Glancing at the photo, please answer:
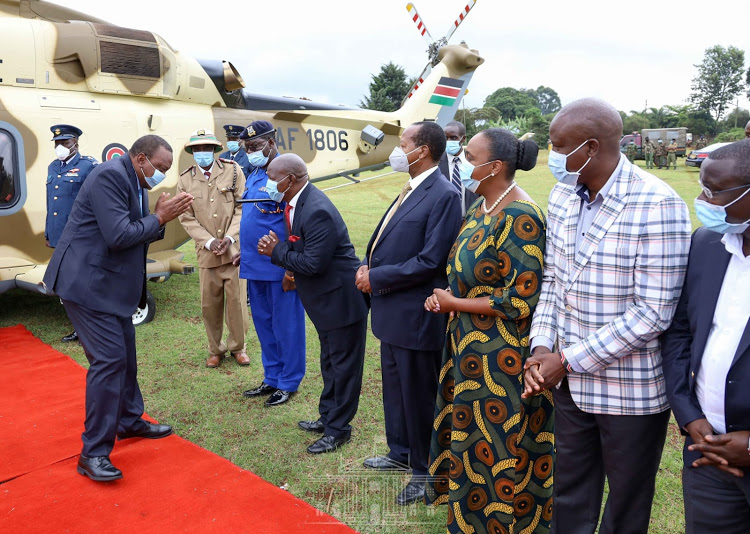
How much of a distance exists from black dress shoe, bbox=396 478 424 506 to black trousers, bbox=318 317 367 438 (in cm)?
73

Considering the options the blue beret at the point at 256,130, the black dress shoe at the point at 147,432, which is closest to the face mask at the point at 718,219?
the black dress shoe at the point at 147,432

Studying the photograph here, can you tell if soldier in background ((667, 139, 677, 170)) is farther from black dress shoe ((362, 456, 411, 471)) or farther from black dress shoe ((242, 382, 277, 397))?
black dress shoe ((362, 456, 411, 471))

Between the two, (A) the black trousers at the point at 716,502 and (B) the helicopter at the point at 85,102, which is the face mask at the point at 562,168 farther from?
(B) the helicopter at the point at 85,102

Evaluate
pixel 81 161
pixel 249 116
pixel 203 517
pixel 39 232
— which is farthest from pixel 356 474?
pixel 249 116

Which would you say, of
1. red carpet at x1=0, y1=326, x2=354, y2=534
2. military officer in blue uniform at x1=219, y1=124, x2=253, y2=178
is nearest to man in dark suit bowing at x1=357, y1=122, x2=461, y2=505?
red carpet at x1=0, y1=326, x2=354, y2=534

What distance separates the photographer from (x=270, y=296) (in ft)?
14.3

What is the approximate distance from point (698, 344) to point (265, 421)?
9.89 ft

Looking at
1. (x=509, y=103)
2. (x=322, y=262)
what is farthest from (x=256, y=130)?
(x=509, y=103)

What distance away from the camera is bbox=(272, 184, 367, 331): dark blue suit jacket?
11.1ft

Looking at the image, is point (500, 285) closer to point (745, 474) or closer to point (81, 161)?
point (745, 474)

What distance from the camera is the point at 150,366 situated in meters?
5.03

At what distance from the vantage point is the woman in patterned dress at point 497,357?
2299mm

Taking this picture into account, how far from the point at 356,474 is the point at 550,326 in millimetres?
1692

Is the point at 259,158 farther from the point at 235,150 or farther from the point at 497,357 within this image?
the point at 497,357
